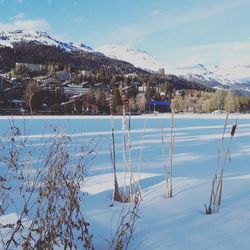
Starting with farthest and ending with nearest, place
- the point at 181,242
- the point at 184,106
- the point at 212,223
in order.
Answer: the point at 184,106
the point at 212,223
the point at 181,242

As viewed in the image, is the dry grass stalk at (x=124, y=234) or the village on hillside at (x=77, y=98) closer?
the dry grass stalk at (x=124, y=234)

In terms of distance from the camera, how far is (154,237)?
2.78 meters

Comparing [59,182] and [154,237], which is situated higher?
[59,182]

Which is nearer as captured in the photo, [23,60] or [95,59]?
[23,60]

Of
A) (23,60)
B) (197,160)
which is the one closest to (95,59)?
(23,60)

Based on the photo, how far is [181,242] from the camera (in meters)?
2.70

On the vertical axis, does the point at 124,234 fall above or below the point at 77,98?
below

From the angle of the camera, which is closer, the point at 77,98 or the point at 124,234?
the point at 124,234

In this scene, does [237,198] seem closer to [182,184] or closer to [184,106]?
[182,184]

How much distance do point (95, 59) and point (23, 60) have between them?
5402 centimetres

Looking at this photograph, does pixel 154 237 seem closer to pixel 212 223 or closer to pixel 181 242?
pixel 181 242

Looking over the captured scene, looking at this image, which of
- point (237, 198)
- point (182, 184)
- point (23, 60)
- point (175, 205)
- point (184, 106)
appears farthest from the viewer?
point (23, 60)

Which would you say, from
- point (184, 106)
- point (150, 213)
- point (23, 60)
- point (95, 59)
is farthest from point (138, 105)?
point (95, 59)

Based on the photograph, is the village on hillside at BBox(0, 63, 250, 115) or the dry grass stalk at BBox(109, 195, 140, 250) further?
the village on hillside at BBox(0, 63, 250, 115)
